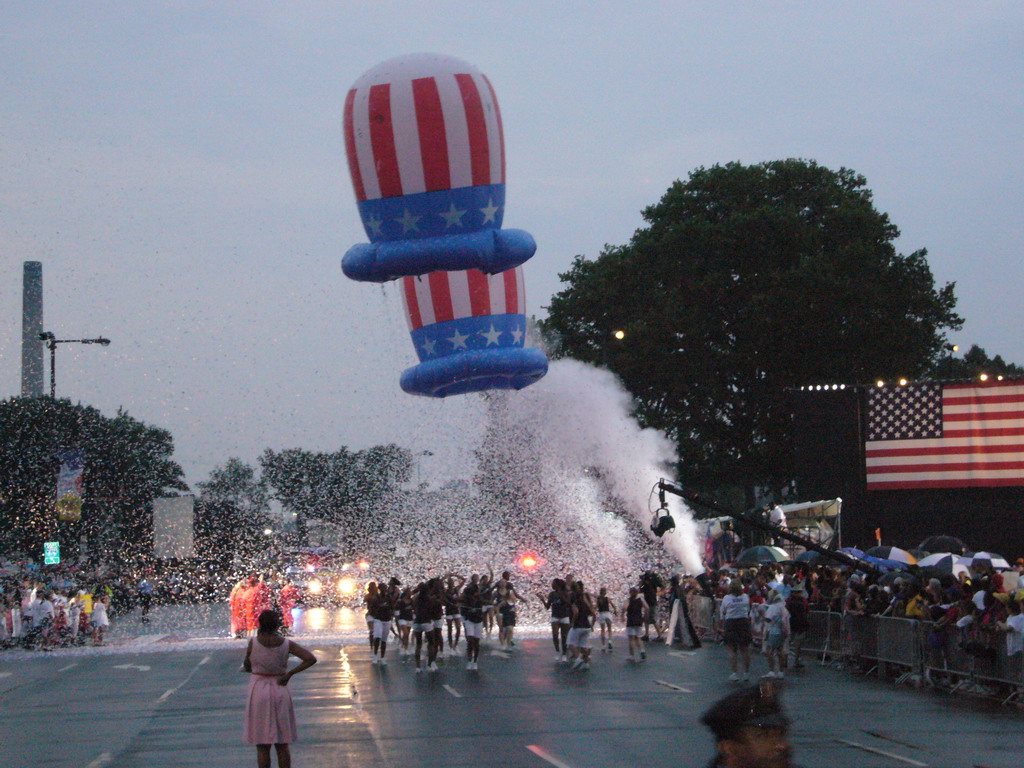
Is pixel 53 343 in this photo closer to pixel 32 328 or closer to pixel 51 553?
pixel 51 553

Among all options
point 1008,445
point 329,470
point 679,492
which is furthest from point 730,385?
point 329,470

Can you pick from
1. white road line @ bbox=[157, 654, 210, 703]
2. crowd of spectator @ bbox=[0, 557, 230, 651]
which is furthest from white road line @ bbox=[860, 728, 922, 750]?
crowd of spectator @ bbox=[0, 557, 230, 651]

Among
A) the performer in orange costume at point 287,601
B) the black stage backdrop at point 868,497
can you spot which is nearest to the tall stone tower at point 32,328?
the performer in orange costume at point 287,601

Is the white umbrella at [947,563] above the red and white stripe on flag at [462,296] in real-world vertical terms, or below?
below

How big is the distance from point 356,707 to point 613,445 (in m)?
30.8

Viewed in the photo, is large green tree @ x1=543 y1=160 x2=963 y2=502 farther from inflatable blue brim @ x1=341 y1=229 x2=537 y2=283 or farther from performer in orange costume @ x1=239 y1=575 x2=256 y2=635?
inflatable blue brim @ x1=341 y1=229 x2=537 y2=283

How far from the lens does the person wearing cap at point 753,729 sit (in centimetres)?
473

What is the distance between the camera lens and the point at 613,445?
47.8m

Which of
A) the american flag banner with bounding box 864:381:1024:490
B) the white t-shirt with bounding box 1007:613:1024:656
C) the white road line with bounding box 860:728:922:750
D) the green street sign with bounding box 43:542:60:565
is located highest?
the american flag banner with bounding box 864:381:1024:490

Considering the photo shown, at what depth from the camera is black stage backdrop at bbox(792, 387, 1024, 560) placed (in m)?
33.2

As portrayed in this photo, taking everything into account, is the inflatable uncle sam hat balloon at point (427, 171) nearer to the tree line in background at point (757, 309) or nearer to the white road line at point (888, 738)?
the white road line at point (888, 738)

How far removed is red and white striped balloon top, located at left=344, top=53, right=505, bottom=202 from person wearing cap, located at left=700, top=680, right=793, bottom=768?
19.0 m

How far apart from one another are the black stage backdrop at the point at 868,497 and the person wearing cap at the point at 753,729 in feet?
98.8

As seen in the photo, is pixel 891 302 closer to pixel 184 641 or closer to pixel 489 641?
pixel 489 641
